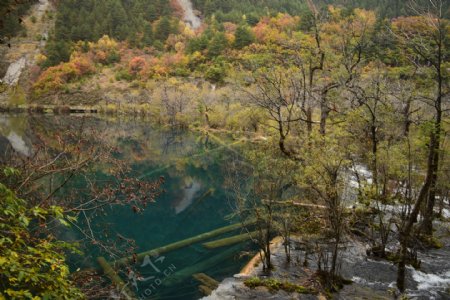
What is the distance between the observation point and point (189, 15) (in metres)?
186

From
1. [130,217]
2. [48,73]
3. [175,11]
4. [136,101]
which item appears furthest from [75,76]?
[130,217]

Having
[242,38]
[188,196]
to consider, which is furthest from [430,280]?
[242,38]

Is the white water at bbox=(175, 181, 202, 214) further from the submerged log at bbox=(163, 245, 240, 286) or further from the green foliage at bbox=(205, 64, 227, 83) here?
the green foliage at bbox=(205, 64, 227, 83)

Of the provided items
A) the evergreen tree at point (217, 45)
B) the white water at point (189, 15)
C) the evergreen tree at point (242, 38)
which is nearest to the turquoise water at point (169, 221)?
the evergreen tree at point (217, 45)

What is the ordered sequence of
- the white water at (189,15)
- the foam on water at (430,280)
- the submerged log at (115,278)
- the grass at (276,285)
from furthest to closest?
the white water at (189,15) < the foam on water at (430,280) < the grass at (276,285) < the submerged log at (115,278)

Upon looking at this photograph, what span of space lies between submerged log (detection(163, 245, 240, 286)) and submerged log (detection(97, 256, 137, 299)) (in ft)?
6.60

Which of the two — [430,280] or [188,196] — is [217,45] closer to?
[188,196]

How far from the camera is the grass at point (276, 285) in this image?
1218cm

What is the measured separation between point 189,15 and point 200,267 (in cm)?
18802

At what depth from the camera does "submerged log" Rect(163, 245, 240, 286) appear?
14.4m

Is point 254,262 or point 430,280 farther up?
point 430,280

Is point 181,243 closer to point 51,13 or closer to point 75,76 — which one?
point 75,76

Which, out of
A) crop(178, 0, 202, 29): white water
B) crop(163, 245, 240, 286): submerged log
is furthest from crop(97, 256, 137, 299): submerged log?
crop(178, 0, 202, 29): white water

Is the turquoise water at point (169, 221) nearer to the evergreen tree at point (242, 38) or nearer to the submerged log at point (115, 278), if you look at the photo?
the submerged log at point (115, 278)
